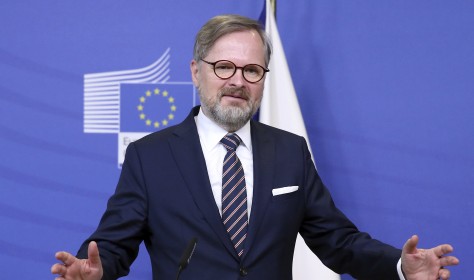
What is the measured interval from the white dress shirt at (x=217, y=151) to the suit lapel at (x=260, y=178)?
32 millimetres

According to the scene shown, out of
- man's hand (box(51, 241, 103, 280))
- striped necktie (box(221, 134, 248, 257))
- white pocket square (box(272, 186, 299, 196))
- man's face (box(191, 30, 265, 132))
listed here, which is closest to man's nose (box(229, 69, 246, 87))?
man's face (box(191, 30, 265, 132))

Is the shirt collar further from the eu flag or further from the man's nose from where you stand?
the eu flag

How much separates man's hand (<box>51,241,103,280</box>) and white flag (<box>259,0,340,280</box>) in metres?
1.34

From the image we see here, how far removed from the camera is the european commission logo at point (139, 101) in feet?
9.69

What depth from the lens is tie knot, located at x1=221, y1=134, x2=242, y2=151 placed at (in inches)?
77.7

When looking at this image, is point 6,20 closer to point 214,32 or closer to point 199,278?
point 214,32

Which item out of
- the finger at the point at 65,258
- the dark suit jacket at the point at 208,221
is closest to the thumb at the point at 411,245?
the dark suit jacket at the point at 208,221

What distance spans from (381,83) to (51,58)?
1550 mm

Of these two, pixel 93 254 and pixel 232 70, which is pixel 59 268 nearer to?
pixel 93 254

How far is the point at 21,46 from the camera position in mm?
3047

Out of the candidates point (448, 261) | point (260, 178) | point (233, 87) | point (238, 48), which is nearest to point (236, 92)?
point (233, 87)

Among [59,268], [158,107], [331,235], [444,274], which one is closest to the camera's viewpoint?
[59,268]

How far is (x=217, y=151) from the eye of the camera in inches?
78.3

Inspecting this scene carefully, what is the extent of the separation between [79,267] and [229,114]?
2.21ft
